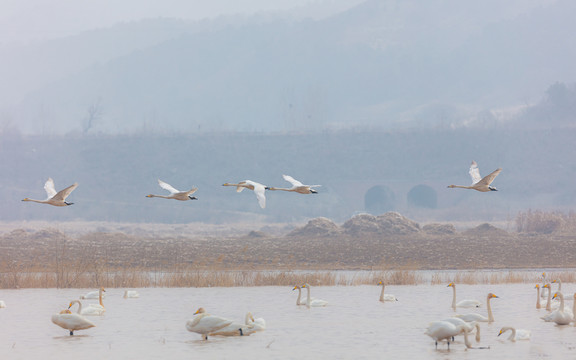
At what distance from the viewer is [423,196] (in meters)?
101

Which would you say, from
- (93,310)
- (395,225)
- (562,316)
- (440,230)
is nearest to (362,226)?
Result: (395,225)

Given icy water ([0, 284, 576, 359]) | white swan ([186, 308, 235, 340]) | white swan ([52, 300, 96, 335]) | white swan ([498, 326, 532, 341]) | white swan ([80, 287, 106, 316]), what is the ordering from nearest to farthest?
icy water ([0, 284, 576, 359]), white swan ([498, 326, 532, 341]), white swan ([186, 308, 235, 340]), white swan ([52, 300, 96, 335]), white swan ([80, 287, 106, 316])

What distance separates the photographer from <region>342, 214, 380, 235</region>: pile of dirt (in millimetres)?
56094

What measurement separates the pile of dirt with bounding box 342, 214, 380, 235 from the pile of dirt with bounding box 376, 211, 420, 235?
0.36 m

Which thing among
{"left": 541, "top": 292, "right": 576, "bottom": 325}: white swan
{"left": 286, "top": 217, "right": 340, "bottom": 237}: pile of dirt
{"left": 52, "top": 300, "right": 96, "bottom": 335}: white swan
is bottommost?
{"left": 52, "top": 300, "right": 96, "bottom": 335}: white swan

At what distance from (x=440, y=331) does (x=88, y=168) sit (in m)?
90.7

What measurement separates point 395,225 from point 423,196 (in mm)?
44434

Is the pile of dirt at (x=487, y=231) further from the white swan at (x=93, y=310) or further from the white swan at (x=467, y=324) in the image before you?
the white swan at (x=467, y=324)

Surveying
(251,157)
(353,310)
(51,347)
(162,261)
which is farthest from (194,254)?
(251,157)

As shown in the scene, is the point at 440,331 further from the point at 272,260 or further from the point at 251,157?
the point at 251,157

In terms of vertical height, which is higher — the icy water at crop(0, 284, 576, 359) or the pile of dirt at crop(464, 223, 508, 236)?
the pile of dirt at crop(464, 223, 508, 236)

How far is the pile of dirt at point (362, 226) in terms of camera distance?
2208 inches

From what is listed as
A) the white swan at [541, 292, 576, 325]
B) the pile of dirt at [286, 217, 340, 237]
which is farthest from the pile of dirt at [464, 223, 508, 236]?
the white swan at [541, 292, 576, 325]

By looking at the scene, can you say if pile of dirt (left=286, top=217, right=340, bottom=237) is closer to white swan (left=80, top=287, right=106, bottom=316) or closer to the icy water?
the icy water
